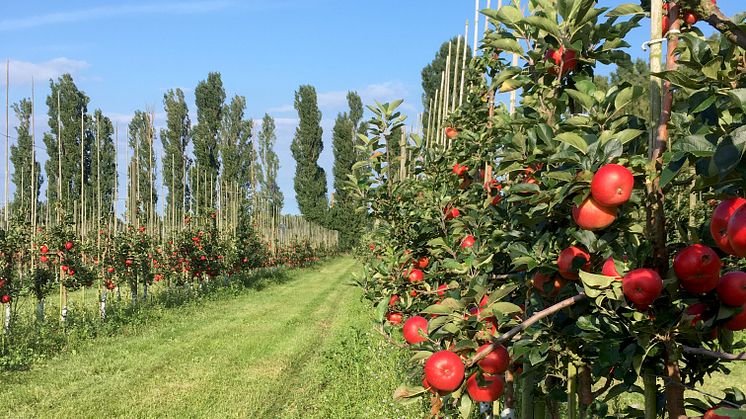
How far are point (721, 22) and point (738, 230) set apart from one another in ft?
1.13

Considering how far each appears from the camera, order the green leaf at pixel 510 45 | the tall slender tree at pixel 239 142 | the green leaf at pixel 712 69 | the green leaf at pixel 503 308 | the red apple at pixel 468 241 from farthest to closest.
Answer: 1. the tall slender tree at pixel 239 142
2. the red apple at pixel 468 241
3. the green leaf at pixel 510 45
4. the green leaf at pixel 503 308
5. the green leaf at pixel 712 69

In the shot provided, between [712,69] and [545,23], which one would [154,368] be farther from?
[712,69]

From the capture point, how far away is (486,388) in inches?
59.7

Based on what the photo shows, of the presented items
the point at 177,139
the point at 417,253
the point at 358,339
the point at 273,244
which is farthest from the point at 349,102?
the point at 417,253

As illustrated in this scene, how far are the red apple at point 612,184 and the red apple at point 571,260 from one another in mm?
262

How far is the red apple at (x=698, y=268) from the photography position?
110cm

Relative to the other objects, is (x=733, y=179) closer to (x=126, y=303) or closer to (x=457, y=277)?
(x=457, y=277)

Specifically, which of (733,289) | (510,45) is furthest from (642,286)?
(510,45)

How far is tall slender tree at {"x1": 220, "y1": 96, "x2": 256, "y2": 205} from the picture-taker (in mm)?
27719

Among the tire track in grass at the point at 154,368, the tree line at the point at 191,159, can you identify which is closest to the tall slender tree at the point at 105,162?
the tree line at the point at 191,159

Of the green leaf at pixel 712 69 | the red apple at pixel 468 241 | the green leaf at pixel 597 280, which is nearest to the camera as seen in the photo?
the green leaf at pixel 712 69

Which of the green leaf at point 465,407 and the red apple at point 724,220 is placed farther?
the green leaf at point 465,407

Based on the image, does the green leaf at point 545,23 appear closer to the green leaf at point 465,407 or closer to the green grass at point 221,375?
the green leaf at point 465,407

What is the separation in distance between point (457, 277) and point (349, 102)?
41.5m
